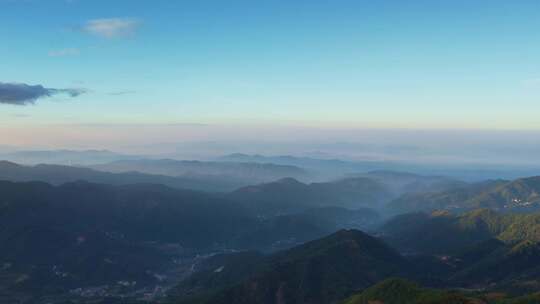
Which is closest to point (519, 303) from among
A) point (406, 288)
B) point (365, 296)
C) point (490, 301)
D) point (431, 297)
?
point (490, 301)

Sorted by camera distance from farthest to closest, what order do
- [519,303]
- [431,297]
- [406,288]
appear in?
[406,288], [431,297], [519,303]

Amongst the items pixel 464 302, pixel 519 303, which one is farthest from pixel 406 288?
pixel 519 303

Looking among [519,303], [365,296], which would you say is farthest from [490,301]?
[365,296]

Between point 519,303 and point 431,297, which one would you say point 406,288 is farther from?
point 519,303

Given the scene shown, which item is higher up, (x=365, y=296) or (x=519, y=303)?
(x=519, y=303)

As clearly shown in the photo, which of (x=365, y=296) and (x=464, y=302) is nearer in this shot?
(x=464, y=302)

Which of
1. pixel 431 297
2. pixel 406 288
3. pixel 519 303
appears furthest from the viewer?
pixel 406 288

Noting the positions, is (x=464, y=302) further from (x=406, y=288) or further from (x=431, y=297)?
(x=406, y=288)

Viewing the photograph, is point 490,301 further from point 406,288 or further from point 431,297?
point 406,288

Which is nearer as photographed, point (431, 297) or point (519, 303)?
point (519, 303)
